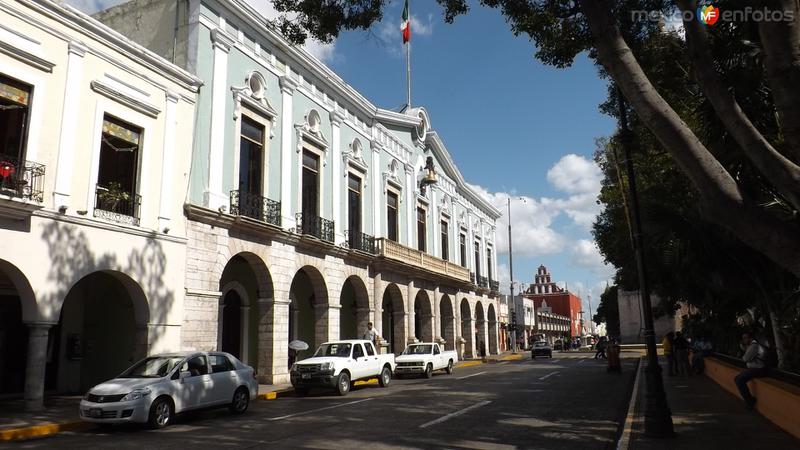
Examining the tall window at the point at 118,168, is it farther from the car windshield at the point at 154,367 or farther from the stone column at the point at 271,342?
the stone column at the point at 271,342

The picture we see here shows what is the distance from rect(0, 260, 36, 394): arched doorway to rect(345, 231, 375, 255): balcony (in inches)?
470

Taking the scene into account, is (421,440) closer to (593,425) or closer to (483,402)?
(593,425)

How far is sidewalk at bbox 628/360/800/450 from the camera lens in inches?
323

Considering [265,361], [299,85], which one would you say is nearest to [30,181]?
[265,361]

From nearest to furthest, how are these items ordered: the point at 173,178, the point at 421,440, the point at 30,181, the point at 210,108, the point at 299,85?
the point at 421,440, the point at 30,181, the point at 173,178, the point at 210,108, the point at 299,85

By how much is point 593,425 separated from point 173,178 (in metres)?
12.1

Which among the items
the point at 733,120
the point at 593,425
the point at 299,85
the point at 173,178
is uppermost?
the point at 299,85

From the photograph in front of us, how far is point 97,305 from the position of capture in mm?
16688

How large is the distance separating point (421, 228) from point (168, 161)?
63.0 ft

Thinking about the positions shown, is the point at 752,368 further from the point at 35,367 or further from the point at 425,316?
the point at 425,316

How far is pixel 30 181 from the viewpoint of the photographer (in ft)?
40.0

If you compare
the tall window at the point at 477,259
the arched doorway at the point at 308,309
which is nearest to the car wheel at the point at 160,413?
the arched doorway at the point at 308,309

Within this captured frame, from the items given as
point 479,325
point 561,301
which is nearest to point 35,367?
point 479,325

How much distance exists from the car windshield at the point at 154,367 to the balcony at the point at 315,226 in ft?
30.6
